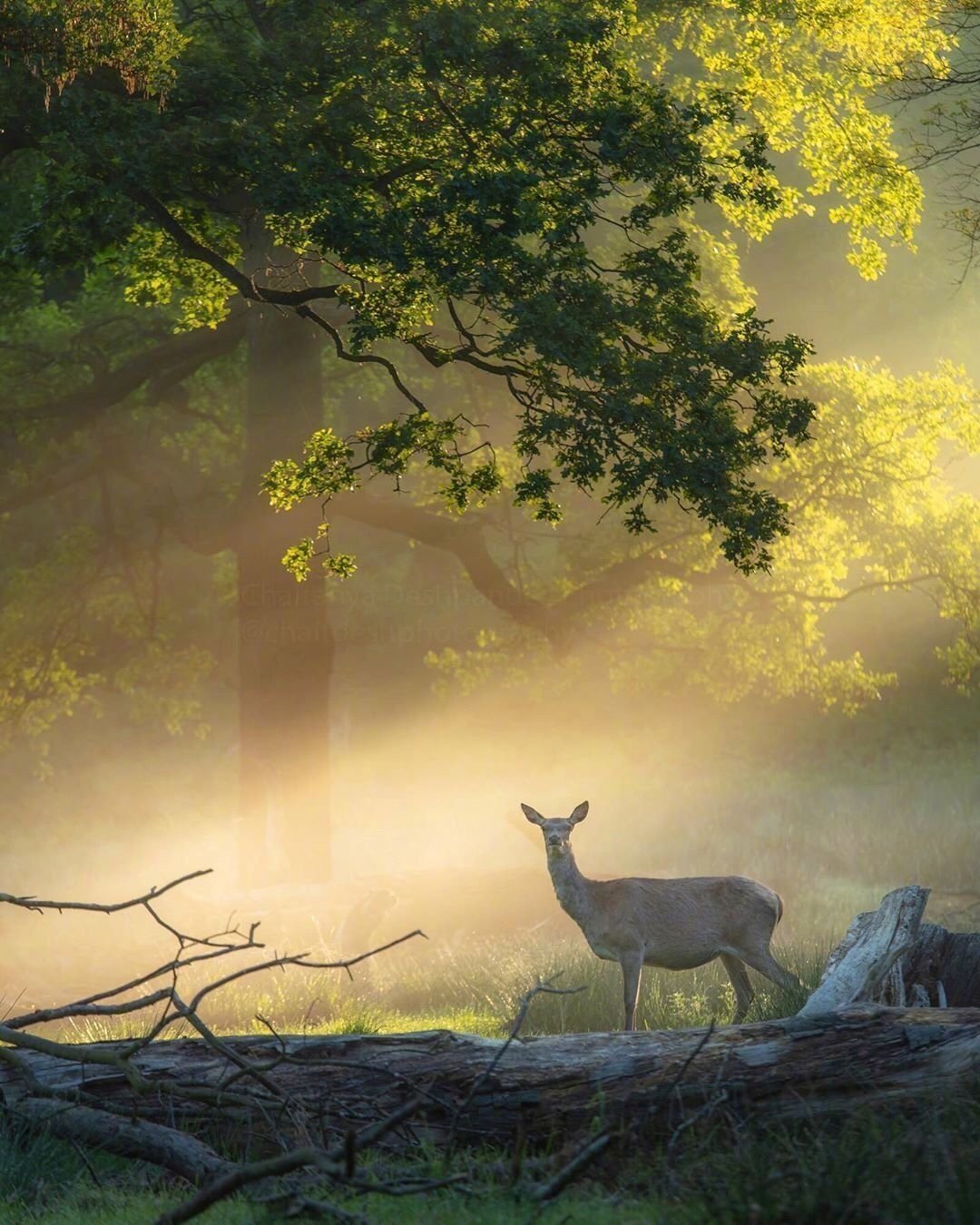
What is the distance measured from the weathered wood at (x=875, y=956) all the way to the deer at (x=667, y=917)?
3.87 metres

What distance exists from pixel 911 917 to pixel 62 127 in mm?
10726

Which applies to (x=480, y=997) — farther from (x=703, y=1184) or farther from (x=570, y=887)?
(x=703, y=1184)

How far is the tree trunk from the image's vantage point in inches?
829

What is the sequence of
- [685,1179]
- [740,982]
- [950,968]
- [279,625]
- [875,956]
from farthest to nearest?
[279,625], [740,982], [950,968], [875,956], [685,1179]

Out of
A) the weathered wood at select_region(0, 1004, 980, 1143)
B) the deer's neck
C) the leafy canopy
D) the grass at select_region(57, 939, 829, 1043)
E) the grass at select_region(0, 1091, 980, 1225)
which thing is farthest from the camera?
the grass at select_region(57, 939, 829, 1043)

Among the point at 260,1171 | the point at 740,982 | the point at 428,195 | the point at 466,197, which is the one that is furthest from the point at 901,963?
the point at 428,195

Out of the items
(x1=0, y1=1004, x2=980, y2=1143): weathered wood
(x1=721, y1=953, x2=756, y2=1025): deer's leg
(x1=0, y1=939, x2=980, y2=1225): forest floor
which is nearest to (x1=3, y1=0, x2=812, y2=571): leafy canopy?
(x1=721, y1=953, x2=756, y2=1025): deer's leg

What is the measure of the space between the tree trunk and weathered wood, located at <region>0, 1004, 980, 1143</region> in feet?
44.5

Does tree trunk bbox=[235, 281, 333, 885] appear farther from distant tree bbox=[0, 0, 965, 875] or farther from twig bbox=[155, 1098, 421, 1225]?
twig bbox=[155, 1098, 421, 1225]

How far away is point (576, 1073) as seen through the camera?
702 cm

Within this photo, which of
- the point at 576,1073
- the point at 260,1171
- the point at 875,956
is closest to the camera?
the point at 260,1171

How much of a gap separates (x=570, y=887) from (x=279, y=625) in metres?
8.47

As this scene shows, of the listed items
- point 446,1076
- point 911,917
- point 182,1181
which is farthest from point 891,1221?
point 911,917

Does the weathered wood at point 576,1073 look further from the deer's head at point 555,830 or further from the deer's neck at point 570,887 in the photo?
the deer's neck at point 570,887
